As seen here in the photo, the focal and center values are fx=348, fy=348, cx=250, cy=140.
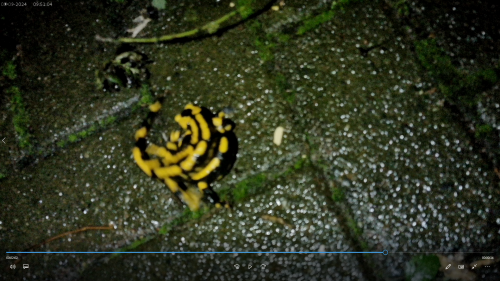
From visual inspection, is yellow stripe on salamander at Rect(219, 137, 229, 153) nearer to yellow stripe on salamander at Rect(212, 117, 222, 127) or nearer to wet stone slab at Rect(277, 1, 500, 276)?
yellow stripe on salamander at Rect(212, 117, 222, 127)

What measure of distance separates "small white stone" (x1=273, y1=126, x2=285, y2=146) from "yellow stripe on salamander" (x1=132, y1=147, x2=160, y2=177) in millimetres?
969

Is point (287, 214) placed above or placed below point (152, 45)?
below

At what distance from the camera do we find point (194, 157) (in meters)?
2.71

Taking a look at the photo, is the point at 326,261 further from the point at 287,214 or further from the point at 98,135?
the point at 98,135

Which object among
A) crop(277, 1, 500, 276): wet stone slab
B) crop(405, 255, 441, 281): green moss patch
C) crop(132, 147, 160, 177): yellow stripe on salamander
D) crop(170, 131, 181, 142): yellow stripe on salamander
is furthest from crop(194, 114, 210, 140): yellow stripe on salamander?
crop(405, 255, 441, 281): green moss patch

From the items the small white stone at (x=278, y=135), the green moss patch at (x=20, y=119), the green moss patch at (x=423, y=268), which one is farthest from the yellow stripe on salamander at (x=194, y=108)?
the green moss patch at (x=423, y=268)

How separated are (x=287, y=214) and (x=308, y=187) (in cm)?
27

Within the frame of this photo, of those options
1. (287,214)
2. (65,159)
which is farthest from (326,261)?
(65,159)

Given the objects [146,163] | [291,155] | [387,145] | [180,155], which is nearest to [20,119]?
[146,163]

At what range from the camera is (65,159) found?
10.0ft

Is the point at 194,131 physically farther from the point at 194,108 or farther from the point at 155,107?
the point at 155,107

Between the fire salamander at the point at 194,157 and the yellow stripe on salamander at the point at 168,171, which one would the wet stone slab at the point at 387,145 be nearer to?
the fire salamander at the point at 194,157

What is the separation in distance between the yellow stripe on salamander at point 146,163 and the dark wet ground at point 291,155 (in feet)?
0.34

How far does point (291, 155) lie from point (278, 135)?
191 millimetres
